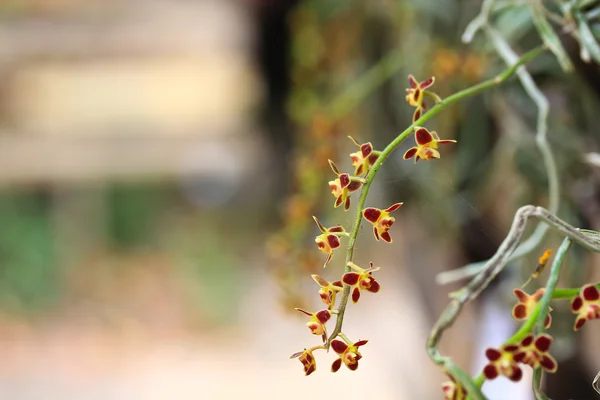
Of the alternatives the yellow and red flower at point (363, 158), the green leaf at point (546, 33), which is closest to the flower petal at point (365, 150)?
the yellow and red flower at point (363, 158)

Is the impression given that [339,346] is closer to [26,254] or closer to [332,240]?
[332,240]

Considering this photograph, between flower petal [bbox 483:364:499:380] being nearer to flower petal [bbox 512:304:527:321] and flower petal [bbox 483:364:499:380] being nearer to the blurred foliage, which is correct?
flower petal [bbox 512:304:527:321]

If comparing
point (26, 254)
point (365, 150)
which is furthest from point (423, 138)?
point (26, 254)

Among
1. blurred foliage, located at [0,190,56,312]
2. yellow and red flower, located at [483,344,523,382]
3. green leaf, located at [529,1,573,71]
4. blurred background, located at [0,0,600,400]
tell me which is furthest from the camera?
blurred foliage, located at [0,190,56,312]

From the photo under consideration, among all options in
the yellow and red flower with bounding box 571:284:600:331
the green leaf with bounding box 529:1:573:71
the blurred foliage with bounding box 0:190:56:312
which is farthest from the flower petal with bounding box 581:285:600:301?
the blurred foliage with bounding box 0:190:56:312

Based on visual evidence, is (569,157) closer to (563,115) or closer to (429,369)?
(563,115)
